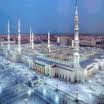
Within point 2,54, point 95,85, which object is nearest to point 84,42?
point 2,54

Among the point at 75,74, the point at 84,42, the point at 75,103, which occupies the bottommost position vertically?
the point at 75,103

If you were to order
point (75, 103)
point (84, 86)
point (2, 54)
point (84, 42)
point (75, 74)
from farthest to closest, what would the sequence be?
point (84, 42) → point (2, 54) → point (75, 74) → point (84, 86) → point (75, 103)

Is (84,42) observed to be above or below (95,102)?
above

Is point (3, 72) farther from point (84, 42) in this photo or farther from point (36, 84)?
point (84, 42)

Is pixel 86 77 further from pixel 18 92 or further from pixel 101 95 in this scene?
pixel 18 92

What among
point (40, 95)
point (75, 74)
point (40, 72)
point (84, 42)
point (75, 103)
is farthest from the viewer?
point (84, 42)

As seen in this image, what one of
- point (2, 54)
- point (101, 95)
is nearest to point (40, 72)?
point (101, 95)

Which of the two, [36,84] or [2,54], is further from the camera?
[2,54]

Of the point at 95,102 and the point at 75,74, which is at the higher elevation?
the point at 75,74

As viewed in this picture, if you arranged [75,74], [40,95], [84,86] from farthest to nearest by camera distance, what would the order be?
1. [75,74]
2. [84,86]
3. [40,95]
